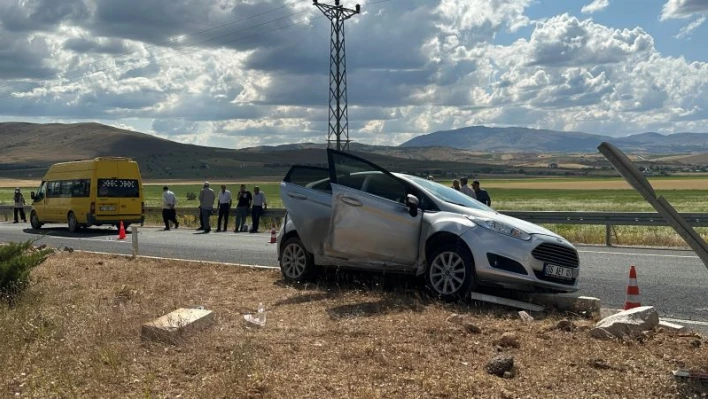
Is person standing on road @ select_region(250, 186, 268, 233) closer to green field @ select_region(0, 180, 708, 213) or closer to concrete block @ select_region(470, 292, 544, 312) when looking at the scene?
concrete block @ select_region(470, 292, 544, 312)

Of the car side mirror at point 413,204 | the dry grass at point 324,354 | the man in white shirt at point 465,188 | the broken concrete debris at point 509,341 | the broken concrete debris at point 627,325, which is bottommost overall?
the dry grass at point 324,354

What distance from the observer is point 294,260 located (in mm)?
9789

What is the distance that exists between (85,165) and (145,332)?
60.6ft

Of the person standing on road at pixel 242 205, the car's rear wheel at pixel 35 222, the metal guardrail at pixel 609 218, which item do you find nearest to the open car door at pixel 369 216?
the metal guardrail at pixel 609 218

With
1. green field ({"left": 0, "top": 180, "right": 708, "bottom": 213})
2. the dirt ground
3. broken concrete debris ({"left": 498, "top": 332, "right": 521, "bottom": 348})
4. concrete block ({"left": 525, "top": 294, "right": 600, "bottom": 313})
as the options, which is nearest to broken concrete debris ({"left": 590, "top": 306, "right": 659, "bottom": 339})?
broken concrete debris ({"left": 498, "top": 332, "right": 521, "bottom": 348})

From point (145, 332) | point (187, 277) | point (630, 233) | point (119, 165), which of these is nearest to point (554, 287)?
point (145, 332)

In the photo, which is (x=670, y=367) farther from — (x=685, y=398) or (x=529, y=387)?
(x=529, y=387)

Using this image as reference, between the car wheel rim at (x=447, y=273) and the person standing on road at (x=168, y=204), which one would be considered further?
the person standing on road at (x=168, y=204)

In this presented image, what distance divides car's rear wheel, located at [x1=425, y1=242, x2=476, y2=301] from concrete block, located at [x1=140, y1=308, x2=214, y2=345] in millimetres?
2593

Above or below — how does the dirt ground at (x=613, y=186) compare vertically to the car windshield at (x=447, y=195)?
above

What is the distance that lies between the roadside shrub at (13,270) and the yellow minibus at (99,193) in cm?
1402

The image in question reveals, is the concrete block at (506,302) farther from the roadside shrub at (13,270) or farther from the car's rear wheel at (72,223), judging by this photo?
the car's rear wheel at (72,223)

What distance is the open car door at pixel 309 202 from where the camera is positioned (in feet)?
30.0

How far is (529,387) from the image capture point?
475 cm
